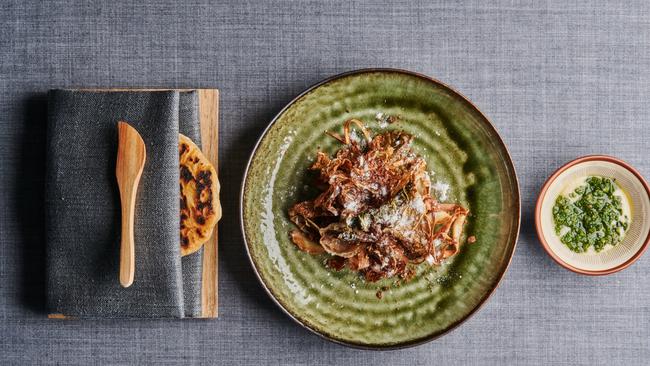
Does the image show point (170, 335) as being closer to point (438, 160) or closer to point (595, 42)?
point (438, 160)

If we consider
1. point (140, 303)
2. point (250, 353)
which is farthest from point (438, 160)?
point (140, 303)

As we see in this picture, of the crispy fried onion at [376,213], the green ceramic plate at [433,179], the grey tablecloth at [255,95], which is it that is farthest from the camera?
the grey tablecloth at [255,95]

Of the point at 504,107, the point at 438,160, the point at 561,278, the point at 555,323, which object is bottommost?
the point at 555,323

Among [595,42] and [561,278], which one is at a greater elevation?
[595,42]

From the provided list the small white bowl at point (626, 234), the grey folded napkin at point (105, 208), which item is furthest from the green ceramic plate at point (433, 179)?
the grey folded napkin at point (105, 208)

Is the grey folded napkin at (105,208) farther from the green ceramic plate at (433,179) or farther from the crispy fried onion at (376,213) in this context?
the crispy fried onion at (376,213)

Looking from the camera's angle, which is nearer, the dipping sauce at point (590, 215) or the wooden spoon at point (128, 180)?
the wooden spoon at point (128, 180)

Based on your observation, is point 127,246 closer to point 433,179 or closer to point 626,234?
point 433,179
